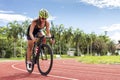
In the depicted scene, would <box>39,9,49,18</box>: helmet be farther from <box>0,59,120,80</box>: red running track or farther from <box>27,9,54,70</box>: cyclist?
<box>0,59,120,80</box>: red running track

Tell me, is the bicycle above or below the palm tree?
below

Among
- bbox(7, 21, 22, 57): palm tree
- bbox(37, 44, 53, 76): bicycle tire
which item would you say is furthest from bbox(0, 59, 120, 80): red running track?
bbox(7, 21, 22, 57): palm tree

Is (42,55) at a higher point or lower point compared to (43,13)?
lower

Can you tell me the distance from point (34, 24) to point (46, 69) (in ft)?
4.49

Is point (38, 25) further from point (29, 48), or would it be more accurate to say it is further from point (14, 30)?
point (14, 30)

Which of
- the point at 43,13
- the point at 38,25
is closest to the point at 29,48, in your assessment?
the point at 38,25

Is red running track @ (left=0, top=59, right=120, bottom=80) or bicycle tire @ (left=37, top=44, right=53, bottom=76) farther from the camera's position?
bicycle tire @ (left=37, top=44, right=53, bottom=76)

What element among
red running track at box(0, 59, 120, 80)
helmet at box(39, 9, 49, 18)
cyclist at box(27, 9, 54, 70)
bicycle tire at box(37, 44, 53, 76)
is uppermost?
helmet at box(39, 9, 49, 18)

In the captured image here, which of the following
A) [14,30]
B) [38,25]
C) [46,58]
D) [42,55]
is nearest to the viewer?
[38,25]

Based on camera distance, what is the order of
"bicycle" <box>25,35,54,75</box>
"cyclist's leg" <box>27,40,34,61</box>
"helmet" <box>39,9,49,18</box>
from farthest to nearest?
"cyclist's leg" <box>27,40,34,61</box>, "bicycle" <box>25,35,54,75</box>, "helmet" <box>39,9,49,18</box>

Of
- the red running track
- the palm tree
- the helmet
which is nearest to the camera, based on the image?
the red running track

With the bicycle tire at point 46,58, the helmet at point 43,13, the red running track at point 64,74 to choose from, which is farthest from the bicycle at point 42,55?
the helmet at point 43,13

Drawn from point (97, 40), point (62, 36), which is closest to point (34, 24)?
point (62, 36)

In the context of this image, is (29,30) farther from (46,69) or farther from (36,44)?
(46,69)
